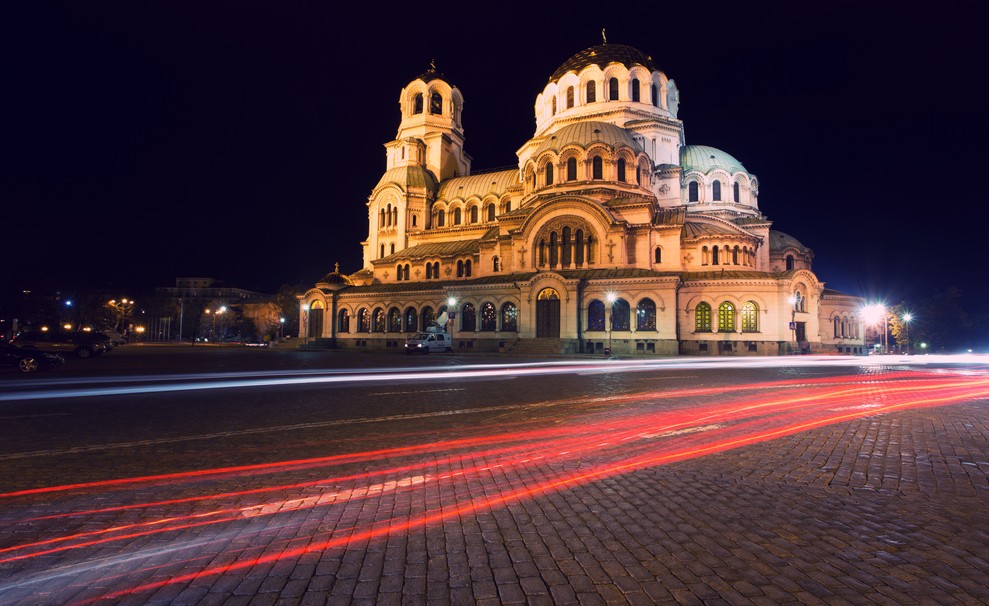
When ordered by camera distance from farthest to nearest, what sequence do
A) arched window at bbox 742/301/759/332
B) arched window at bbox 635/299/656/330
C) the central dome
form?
the central dome, arched window at bbox 635/299/656/330, arched window at bbox 742/301/759/332

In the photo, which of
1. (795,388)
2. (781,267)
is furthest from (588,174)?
(795,388)

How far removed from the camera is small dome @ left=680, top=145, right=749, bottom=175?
173 feet

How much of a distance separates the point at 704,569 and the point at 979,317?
350ft

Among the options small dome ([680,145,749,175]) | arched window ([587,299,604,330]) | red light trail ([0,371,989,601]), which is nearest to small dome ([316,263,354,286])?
arched window ([587,299,604,330])

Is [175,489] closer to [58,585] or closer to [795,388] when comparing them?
[58,585]

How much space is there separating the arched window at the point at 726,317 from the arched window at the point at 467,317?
2135 cm

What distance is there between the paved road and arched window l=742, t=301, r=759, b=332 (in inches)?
1229

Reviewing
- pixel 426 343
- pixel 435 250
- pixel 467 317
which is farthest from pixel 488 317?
pixel 435 250

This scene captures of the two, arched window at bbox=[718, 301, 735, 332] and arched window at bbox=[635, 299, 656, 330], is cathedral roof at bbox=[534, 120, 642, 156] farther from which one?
arched window at bbox=[718, 301, 735, 332]

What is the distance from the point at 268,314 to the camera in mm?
95375

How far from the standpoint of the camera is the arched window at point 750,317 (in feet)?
132

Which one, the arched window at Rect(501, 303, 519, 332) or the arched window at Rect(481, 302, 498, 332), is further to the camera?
the arched window at Rect(481, 302, 498, 332)

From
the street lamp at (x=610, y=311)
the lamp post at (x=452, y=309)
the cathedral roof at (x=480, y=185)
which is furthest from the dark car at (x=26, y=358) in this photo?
the cathedral roof at (x=480, y=185)

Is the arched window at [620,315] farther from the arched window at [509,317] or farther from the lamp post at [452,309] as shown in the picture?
the lamp post at [452,309]
